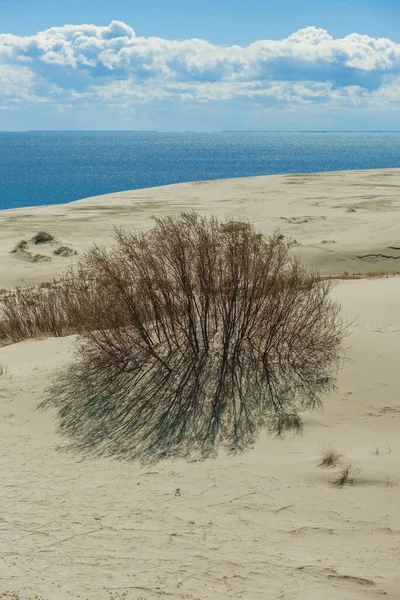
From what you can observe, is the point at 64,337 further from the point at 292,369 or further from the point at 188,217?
the point at 292,369

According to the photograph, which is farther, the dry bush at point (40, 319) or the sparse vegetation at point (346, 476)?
the dry bush at point (40, 319)

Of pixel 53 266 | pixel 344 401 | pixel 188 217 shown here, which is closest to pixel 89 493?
pixel 344 401

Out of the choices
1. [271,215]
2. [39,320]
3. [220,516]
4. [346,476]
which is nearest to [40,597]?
[220,516]

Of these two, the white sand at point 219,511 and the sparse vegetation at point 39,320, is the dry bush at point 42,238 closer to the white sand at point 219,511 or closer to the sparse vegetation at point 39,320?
the sparse vegetation at point 39,320

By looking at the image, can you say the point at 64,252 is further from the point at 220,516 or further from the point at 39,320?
the point at 220,516

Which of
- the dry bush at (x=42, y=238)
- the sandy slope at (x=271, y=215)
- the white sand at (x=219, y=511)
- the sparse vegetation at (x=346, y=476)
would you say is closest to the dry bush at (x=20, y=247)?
the sandy slope at (x=271, y=215)
